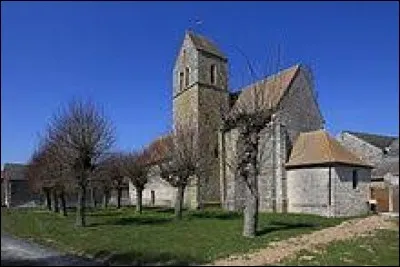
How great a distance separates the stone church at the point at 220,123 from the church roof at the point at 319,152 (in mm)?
134

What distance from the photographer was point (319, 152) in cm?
4172

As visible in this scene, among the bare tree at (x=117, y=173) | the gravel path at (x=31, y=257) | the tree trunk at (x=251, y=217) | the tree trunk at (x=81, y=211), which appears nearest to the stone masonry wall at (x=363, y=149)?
the bare tree at (x=117, y=173)

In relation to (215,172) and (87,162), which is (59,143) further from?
(215,172)

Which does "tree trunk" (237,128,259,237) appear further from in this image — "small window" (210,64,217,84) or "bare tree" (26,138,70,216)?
"small window" (210,64,217,84)

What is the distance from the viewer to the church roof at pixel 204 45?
5478 centimetres

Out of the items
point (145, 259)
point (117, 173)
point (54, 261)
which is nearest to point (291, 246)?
point (145, 259)

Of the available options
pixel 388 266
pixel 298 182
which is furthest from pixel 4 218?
pixel 298 182

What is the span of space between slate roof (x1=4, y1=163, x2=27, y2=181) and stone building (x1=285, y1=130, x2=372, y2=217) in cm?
5520

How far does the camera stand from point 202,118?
53.3 m

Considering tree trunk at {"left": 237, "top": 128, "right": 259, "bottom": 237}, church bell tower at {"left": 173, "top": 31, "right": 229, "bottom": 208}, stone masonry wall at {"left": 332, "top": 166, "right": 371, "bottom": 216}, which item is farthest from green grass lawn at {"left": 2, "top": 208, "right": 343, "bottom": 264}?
church bell tower at {"left": 173, "top": 31, "right": 229, "bottom": 208}

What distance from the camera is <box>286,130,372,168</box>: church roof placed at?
4078 centimetres

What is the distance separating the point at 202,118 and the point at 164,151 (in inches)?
318

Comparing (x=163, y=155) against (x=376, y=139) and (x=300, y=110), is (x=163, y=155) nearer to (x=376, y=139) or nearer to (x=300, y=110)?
(x=300, y=110)

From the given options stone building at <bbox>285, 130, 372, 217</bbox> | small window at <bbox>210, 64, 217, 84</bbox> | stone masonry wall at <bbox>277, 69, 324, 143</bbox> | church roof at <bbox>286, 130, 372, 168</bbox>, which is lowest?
stone building at <bbox>285, 130, 372, 217</bbox>
